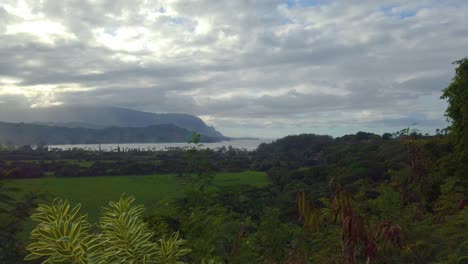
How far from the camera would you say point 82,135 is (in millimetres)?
157250

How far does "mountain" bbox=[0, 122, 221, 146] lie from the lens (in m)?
133

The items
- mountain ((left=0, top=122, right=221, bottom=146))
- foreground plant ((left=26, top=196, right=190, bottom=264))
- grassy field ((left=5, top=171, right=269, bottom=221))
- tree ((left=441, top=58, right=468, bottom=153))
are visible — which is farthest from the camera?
mountain ((left=0, top=122, right=221, bottom=146))

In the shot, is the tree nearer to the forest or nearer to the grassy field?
the forest

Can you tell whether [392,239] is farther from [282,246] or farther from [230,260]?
[282,246]

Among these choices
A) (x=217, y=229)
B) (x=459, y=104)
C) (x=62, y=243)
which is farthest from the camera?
(x=459, y=104)

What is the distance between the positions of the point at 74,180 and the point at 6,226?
5092 cm

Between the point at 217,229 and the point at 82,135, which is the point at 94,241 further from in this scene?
the point at 82,135

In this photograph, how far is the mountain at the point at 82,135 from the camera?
133 meters

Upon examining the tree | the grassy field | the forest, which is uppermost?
the tree

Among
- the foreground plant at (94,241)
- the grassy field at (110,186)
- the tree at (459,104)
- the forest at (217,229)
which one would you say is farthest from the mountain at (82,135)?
the foreground plant at (94,241)

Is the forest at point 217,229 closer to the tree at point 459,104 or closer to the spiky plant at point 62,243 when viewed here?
the spiky plant at point 62,243

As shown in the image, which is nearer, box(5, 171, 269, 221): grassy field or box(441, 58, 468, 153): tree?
box(441, 58, 468, 153): tree

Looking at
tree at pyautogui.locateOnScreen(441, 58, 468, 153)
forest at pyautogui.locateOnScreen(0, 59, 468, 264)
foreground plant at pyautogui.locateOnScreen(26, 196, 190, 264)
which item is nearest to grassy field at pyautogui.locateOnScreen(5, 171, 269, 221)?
tree at pyautogui.locateOnScreen(441, 58, 468, 153)

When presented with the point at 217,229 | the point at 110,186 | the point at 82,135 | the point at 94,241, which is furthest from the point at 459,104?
the point at 82,135
